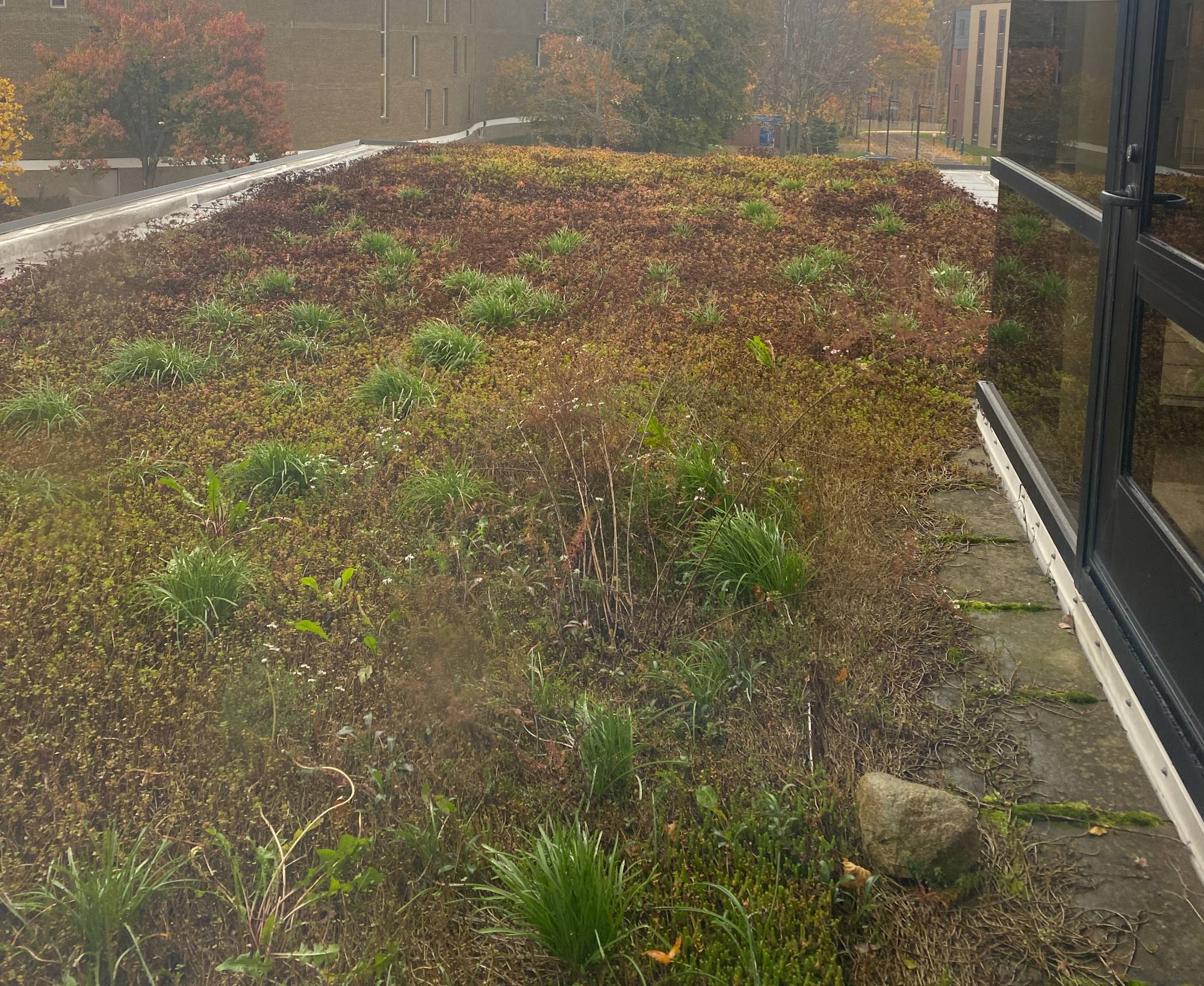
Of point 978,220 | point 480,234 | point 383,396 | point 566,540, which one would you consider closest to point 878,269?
point 978,220

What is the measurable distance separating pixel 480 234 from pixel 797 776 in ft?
29.3

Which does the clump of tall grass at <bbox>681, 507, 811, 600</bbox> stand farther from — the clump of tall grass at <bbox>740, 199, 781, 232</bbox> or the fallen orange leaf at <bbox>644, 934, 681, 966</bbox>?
the clump of tall grass at <bbox>740, 199, 781, 232</bbox>

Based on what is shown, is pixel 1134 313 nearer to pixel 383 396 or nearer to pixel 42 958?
pixel 42 958

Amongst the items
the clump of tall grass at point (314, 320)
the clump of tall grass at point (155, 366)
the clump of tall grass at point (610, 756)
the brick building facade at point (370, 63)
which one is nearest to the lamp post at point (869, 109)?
the brick building facade at point (370, 63)

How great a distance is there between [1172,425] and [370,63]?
45461mm

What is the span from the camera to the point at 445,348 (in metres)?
7.54

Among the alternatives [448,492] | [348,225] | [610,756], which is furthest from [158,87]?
[610,756]

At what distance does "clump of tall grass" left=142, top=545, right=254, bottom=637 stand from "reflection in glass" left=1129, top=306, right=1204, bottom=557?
310cm

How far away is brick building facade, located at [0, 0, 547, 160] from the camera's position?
42.1m

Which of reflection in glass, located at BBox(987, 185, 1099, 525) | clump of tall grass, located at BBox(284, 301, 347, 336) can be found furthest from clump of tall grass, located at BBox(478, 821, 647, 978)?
clump of tall grass, located at BBox(284, 301, 347, 336)

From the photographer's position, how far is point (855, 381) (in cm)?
698

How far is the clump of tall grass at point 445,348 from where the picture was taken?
7.42 m

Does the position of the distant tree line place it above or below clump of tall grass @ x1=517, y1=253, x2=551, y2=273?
above

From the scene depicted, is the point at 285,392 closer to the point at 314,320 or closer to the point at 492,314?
the point at 314,320
